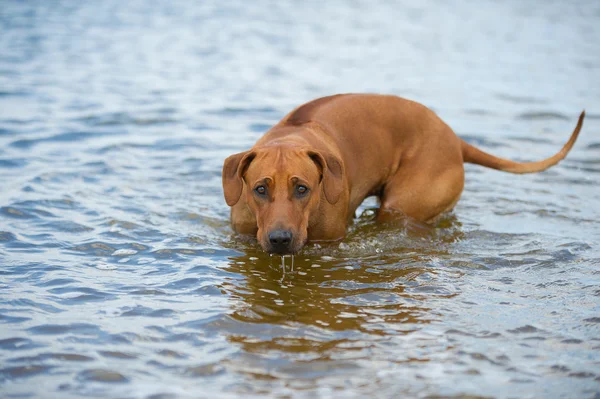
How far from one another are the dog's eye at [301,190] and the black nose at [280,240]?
1.29ft

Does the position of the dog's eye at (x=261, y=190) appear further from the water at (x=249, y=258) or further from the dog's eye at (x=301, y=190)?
the water at (x=249, y=258)

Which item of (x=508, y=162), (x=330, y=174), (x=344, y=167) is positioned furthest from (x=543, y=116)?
(x=330, y=174)

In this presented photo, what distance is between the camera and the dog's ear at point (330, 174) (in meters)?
5.89

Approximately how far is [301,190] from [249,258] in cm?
87

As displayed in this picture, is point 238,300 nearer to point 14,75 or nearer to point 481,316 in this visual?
point 481,316

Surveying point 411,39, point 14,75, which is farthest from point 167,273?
point 411,39

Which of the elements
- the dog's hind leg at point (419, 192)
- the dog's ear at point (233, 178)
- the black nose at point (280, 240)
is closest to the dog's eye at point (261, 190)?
the dog's ear at point (233, 178)

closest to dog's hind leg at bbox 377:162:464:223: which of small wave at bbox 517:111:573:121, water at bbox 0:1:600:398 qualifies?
water at bbox 0:1:600:398

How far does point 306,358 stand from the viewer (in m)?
4.49

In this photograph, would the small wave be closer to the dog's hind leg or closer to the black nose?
the dog's hind leg

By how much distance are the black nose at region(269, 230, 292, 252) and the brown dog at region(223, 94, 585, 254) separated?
0.08 metres

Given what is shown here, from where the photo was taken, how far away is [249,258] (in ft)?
20.6

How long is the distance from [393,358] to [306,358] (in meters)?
0.49

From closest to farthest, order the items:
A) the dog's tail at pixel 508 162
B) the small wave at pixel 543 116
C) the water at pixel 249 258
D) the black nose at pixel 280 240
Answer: the water at pixel 249 258
the black nose at pixel 280 240
the dog's tail at pixel 508 162
the small wave at pixel 543 116
